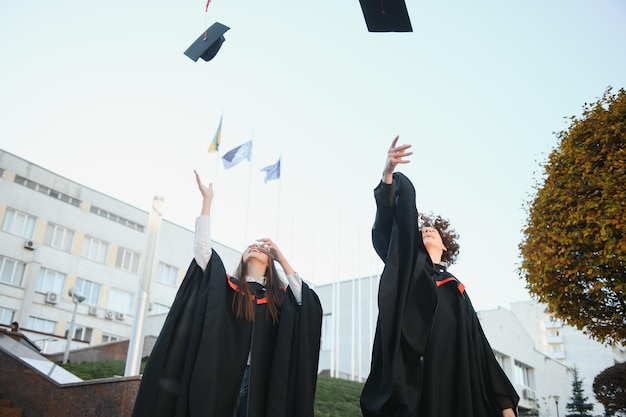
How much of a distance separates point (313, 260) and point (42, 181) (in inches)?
567

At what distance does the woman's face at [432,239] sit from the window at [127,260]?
29.2 meters

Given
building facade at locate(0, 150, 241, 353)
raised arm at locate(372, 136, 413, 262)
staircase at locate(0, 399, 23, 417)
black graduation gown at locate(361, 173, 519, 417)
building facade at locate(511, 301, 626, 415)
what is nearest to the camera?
black graduation gown at locate(361, 173, 519, 417)

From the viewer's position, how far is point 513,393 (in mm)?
3789

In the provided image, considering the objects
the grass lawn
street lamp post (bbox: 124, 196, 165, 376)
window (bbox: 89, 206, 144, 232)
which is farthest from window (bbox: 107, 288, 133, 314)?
street lamp post (bbox: 124, 196, 165, 376)

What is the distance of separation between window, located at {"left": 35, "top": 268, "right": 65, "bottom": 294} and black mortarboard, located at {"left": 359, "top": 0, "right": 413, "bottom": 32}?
2631cm

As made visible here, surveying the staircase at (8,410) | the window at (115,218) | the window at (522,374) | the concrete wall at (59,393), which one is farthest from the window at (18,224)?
the window at (522,374)

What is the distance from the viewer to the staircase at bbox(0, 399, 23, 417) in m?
6.51

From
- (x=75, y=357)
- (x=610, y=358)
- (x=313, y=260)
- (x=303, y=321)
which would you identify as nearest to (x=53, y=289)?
(x=75, y=357)

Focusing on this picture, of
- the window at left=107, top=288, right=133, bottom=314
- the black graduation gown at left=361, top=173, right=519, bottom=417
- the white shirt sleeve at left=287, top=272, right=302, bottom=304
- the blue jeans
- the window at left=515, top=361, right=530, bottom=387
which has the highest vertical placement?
the window at left=107, top=288, right=133, bottom=314

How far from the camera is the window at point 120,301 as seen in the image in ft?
100

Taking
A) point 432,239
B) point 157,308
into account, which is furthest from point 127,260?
point 432,239

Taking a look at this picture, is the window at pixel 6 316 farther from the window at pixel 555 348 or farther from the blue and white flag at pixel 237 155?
the window at pixel 555 348

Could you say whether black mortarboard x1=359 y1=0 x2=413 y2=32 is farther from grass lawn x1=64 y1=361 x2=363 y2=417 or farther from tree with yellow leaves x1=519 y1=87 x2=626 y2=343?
grass lawn x1=64 y1=361 x2=363 y2=417

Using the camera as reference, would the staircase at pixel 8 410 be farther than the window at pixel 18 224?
No
